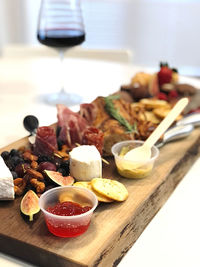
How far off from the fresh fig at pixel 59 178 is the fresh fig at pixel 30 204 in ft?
0.28

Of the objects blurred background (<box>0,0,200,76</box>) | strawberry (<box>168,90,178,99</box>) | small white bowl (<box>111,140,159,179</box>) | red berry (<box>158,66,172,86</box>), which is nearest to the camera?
small white bowl (<box>111,140,159,179</box>)

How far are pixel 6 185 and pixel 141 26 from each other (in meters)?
3.65

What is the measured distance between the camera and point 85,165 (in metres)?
1.20

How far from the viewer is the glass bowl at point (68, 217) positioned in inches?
37.8

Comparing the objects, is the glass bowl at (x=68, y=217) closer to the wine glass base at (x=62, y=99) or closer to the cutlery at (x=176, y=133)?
the cutlery at (x=176, y=133)

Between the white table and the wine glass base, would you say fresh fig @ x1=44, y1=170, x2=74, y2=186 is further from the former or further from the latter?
the wine glass base

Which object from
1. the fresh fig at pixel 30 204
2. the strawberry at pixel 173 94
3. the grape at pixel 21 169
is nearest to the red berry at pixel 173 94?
the strawberry at pixel 173 94

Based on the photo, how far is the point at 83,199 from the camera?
106cm

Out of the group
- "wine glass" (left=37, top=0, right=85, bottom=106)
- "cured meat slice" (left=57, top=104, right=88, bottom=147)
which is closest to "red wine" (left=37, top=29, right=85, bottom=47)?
"wine glass" (left=37, top=0, right=85, bottom=106)

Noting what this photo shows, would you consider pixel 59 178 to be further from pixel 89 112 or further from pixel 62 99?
pixel 62 99

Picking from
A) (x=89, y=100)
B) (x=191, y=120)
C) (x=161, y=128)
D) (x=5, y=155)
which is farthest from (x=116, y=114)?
(x=89, y=100)

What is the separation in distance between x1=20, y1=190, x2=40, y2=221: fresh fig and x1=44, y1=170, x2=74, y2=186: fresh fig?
9 centimetres

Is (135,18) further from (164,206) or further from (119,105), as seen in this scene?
(164,206)

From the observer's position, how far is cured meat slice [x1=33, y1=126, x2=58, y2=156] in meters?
1.35
